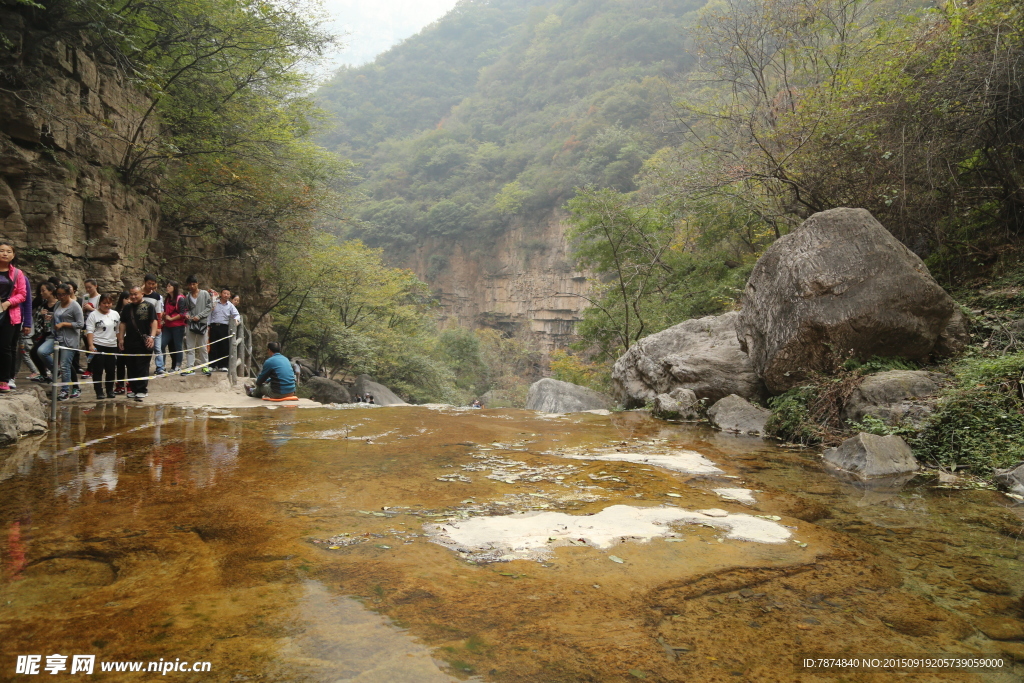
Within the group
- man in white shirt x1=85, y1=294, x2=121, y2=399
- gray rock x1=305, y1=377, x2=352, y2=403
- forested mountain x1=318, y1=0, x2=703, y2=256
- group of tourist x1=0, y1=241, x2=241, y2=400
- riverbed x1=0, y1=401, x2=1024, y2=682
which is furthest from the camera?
forested mountain x1=318, y1=0, x2=703, y2=256

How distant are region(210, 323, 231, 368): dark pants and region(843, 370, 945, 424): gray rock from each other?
408 inches

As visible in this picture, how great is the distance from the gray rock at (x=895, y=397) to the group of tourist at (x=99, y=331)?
8.73m

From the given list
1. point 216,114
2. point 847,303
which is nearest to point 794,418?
point 847,303

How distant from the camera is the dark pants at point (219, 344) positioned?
10953 millimetres

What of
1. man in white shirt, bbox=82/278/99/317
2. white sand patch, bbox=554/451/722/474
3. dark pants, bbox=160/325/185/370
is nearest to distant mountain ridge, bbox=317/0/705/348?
dark pants, bbox=160/325/185/370

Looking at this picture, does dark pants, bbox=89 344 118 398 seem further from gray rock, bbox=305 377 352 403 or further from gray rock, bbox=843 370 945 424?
gray rock, bbox=305 377 352 403

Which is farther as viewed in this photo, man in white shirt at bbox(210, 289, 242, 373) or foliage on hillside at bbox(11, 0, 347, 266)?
foliage on hillside at bbox(11, 0, 347, 266)

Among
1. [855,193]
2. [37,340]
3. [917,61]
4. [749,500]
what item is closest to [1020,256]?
[855,193]

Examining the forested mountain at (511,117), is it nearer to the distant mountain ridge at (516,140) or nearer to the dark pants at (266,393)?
the distant mountain ridge at (516,140)

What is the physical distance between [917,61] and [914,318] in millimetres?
4331

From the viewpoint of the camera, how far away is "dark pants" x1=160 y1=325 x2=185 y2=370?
989 cm

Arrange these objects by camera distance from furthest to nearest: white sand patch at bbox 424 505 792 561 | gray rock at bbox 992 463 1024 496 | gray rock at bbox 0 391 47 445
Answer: gray rock at bbox 0 391 47 445 < gray rock at bbox 992 463 1024 496 < white sand patch at bbox 424 505 792 561

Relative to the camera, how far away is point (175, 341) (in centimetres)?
988

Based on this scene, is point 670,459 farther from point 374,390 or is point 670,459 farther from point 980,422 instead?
point 374,390
